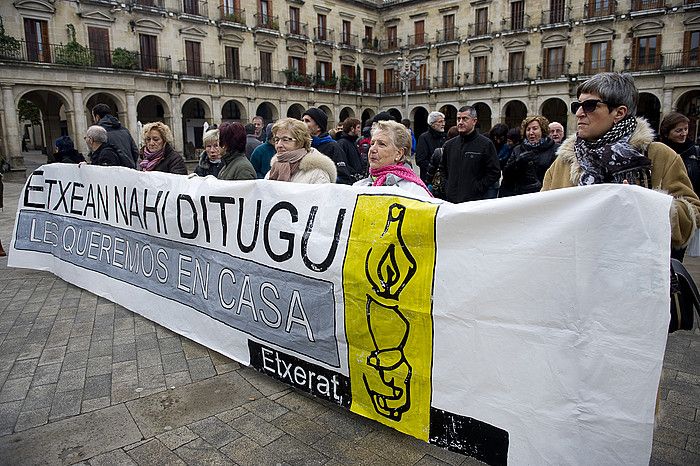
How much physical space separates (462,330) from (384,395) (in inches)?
24.2

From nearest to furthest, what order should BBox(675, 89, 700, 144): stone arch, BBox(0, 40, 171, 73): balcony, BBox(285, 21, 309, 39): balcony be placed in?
BBox(0, 40, 171, 73): balcony
BBox(675, 89, 700, 144): stone arch
BBox(285, 21, 309, 39): balcony

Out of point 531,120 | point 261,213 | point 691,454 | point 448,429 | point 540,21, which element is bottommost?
point 691,454

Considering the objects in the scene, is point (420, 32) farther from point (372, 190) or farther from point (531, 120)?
point (372, 190)

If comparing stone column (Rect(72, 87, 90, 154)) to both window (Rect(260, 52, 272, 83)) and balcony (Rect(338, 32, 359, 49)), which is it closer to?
window (Rect(260, 52, 272, 83))

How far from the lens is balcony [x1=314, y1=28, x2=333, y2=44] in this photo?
121 feet

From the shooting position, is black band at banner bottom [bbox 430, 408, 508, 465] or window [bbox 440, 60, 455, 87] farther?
window [bbox 440, 60, 455, 87]

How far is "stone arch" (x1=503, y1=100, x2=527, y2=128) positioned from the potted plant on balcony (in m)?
27.6

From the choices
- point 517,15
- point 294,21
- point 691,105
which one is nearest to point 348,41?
point 294,21

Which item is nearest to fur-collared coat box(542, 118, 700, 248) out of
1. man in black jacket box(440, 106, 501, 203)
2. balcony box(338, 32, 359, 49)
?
man in black jacket box(440, 106, 501, 203)

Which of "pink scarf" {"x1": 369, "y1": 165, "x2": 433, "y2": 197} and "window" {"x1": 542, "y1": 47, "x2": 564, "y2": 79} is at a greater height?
"window" {"x1": 542, "y1": 47, "x2": 564, "y2": 79}

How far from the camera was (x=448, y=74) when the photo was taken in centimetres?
3744

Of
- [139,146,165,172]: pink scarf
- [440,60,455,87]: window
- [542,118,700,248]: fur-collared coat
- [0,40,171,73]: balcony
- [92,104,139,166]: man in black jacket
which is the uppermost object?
[440,60,455,87]: window

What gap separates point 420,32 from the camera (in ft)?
128

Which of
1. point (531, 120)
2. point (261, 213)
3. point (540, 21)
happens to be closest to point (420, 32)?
point (540, 21)
